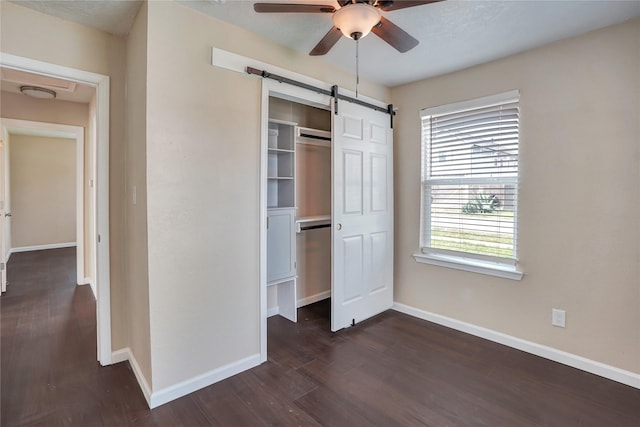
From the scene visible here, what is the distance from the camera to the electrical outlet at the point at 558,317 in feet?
7.95

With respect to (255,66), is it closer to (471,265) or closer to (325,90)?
(325,90)

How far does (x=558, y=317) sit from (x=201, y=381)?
106 inches

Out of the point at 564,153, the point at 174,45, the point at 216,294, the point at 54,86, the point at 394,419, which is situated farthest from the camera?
the point at 54,86

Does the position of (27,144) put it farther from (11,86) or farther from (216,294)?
(216,294)

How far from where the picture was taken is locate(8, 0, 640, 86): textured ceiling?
6.35 feet

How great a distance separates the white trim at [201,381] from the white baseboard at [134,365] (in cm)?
6

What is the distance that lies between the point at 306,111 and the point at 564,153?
2.41 metres

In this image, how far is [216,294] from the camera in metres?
2.16

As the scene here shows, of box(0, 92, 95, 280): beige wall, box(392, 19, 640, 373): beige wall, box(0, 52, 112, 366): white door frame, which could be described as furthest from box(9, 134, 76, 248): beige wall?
box(392, 19, 640, 373): beige wall

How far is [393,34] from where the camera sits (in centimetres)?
182

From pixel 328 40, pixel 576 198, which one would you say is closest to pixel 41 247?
pixel 328 40

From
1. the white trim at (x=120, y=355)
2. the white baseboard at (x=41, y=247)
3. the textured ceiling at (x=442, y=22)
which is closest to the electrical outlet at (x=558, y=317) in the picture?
the textured ceiling at (x=442, y=22)

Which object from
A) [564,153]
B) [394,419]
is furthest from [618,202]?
[394,419]

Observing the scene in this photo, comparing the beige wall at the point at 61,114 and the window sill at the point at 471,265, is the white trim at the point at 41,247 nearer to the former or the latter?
the beige wall at the point at 61,114
